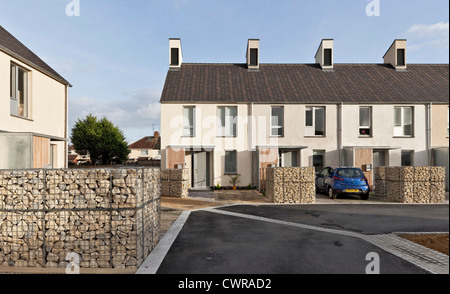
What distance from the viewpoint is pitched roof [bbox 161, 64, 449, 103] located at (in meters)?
18.2

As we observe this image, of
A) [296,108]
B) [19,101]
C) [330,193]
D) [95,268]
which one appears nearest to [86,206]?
[95,268]

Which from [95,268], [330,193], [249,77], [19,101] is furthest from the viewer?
[249,77]

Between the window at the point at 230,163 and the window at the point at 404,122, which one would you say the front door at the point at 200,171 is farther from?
the window at the point at 404,122

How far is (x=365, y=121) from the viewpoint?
18.3 metres

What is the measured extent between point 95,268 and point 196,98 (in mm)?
14414

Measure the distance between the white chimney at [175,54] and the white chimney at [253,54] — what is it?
226 inches

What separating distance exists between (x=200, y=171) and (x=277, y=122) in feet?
21.0

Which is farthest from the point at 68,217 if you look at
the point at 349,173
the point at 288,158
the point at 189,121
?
the point at 288,158

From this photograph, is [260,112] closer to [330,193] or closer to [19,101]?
[330,193]

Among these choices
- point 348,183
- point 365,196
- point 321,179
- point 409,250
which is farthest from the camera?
point 321,179

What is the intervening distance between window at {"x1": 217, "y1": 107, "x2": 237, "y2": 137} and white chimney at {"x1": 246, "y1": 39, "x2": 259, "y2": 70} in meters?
5.69

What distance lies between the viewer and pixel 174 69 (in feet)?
69.9

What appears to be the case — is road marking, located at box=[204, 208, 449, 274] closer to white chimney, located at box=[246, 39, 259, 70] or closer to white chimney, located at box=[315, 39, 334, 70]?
white chimney, located at box=[246, 39, 259, 70]

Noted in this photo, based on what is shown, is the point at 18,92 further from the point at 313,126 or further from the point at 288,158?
the point at 313,126
